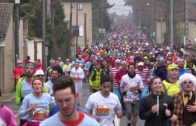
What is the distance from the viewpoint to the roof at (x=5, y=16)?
24.1 meters

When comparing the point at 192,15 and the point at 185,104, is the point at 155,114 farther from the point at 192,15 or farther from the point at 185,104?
the point at 192,15

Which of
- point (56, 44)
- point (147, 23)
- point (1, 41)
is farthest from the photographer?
point (147, 23)

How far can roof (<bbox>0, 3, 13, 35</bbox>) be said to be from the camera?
24.1 m

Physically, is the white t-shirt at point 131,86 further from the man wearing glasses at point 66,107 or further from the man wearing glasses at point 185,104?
the man wearing glasses at point 66,107

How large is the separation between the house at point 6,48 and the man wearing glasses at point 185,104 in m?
16.7

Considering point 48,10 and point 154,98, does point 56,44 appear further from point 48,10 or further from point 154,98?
point 154,98

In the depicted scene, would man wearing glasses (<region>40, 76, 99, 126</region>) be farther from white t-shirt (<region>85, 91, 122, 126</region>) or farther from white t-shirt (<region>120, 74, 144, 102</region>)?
white t-shirt (<region>120, 74, 144, 102</region>)

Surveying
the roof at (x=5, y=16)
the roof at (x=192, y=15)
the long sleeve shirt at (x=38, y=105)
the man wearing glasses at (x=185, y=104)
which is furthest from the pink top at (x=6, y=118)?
the roof at (x=192, y=15)

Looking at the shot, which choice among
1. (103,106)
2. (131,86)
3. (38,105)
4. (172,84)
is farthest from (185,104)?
(131,86)

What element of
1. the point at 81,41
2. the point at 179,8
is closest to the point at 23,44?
the point at 81,41

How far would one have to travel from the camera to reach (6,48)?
2553 cm

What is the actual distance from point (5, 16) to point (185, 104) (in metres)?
19.0

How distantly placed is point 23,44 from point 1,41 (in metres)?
7.03

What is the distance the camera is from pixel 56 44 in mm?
42000
